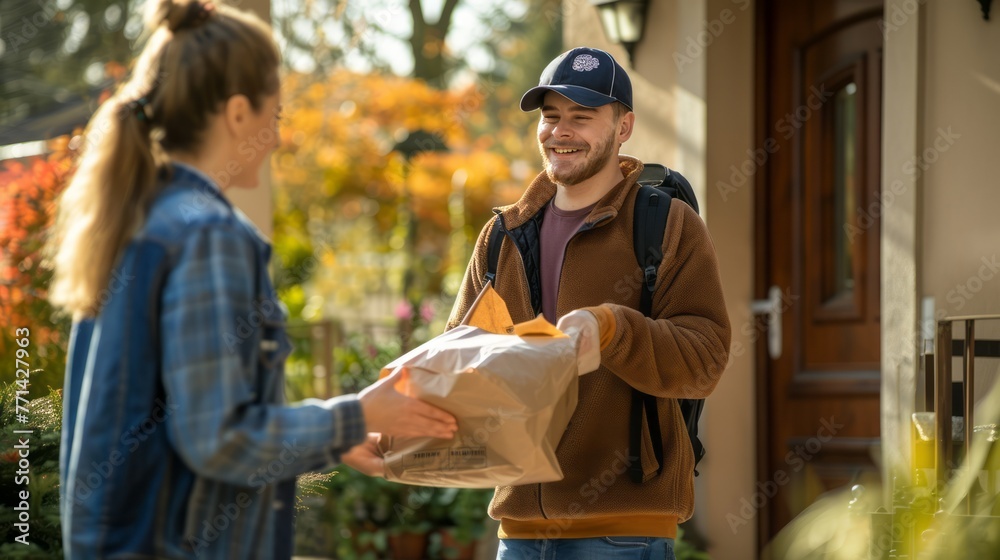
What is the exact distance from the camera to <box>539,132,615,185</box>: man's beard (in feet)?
9.57

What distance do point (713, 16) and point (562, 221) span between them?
3027 mm

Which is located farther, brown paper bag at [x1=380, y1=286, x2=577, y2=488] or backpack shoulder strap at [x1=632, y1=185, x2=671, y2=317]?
backpack shoulder strap at [x1=632, y1=185, x2=671, y2=317]

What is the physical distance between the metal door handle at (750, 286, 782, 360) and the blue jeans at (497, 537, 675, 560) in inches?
119

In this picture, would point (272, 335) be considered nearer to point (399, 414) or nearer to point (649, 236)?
point (399, 414)

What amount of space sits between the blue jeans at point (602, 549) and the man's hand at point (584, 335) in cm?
54

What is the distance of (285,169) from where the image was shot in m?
17.1

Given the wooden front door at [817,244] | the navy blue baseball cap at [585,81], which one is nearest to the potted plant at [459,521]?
the wooden front door at [817,244]

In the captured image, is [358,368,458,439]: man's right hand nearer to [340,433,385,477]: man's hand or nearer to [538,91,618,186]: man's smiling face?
[340,433,385,477]: man's hand

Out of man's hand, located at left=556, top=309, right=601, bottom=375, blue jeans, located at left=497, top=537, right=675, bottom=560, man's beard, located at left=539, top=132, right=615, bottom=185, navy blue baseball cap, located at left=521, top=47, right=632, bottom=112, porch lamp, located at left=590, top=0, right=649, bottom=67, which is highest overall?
porch lamp, located at left=590, top=0, right=649, bottom=67

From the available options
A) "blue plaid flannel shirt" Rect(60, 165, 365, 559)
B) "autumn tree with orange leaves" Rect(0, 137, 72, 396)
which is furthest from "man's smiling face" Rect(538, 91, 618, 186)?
"autumn tree with orange leaves" Rect(0, 137, 72, 396)

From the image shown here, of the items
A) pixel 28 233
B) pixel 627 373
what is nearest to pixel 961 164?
pixel 627 373

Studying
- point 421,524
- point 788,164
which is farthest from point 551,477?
point 421,524

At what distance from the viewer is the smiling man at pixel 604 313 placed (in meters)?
2.67

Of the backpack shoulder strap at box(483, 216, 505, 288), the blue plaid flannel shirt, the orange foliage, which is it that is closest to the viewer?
the blue plaid flannel shirt
